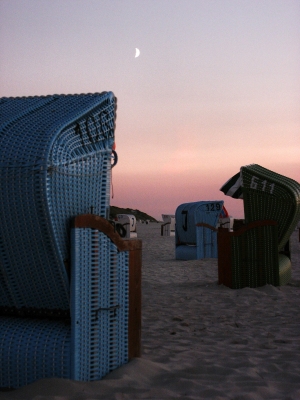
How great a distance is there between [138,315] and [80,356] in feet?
2.35

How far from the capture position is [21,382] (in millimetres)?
3221

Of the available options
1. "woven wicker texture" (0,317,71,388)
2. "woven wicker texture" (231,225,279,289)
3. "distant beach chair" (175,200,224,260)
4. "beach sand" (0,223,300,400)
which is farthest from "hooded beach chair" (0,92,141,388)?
"distant beach chair" (175,200,224,260)

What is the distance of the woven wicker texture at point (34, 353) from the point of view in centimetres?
317

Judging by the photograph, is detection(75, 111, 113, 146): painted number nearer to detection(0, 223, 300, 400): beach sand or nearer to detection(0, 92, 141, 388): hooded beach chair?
detection(0, 92, 141, 388): hooded beach chair

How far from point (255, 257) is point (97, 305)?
530 centimetres

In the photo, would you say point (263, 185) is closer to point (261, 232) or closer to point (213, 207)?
point (261, 232)

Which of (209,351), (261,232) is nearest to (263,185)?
(261,232)

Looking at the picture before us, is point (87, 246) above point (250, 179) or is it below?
below

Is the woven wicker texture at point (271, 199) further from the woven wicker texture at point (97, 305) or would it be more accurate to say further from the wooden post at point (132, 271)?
the woven wicker texture at point (97, 305)

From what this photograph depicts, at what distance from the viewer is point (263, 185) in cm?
819

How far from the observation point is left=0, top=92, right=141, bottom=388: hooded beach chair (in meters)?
3.12

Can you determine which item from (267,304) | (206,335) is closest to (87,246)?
(206,335)

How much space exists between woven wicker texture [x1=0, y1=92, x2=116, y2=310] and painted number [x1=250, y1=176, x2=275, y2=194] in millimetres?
5055

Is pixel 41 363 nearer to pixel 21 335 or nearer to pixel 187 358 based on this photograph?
pixel 21 335
